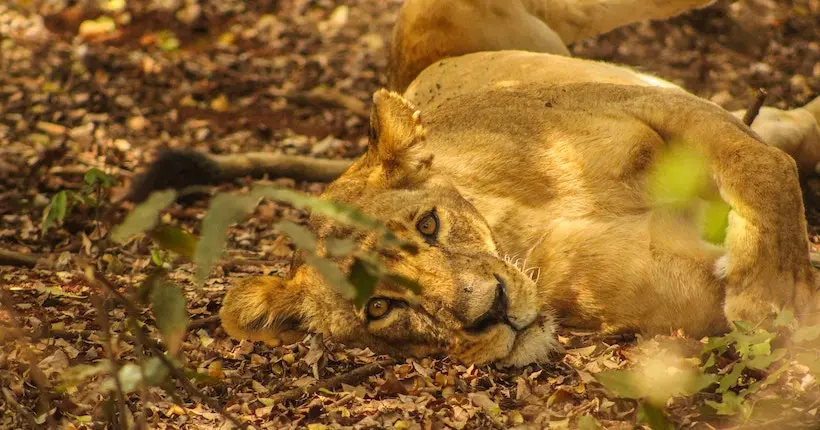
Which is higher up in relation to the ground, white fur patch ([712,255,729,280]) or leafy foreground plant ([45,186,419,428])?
leafy foreground plant ([45,186,419,428])

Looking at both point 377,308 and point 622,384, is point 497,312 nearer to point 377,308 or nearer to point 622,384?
point 377,308

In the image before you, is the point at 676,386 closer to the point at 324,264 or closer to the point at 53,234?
the point at 324,264

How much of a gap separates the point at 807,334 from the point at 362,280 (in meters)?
1.88

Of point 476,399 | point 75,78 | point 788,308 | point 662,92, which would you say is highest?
point 662,92

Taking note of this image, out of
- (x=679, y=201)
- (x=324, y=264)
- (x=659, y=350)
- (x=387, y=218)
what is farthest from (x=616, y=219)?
(x=324, y=264)

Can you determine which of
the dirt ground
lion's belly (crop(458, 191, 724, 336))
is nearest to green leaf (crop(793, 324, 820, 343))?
the dirt ground

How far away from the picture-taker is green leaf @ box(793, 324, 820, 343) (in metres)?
3.55

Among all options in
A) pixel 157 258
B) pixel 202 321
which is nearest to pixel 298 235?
pixel 202 321

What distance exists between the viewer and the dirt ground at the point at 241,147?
378cm

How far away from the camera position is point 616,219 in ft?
14.7

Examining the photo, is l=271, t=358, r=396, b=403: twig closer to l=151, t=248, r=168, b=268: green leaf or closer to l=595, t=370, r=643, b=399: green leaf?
l=595, t=370, r=643, b=399: green leaf

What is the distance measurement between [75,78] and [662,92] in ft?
20.6

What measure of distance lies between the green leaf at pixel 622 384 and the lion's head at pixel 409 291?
73 cm

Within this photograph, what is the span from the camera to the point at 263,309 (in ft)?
14.5
